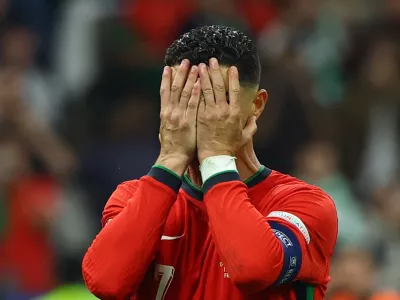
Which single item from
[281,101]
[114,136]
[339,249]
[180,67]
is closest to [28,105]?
[114,136]

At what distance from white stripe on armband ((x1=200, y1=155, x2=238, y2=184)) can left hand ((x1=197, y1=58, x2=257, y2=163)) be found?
0.02 metres

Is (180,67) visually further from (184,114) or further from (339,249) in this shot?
(339,249)

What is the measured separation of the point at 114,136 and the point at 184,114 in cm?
539

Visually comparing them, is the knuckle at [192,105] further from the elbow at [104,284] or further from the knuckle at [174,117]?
the elbow at [104,284]

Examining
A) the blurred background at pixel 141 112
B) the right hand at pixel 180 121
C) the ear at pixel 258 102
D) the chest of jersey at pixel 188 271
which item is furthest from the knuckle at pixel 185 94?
the blurred background at pixel 141 112

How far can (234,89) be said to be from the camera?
366 cm

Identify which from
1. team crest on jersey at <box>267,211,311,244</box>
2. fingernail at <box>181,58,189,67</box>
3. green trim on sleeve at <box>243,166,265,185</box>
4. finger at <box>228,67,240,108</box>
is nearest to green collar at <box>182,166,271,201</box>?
green trim on sleeve at <box>243,166,265,185</box>

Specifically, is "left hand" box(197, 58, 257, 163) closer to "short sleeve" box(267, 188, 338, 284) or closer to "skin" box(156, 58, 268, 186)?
"skin" box(156, 58, 268, 186)

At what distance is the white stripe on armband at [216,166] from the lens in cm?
359

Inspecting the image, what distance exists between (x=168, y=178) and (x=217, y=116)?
272 millimetres

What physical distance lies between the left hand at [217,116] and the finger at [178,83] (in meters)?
0.06

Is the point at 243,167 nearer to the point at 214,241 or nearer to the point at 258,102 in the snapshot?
the point at 258,102

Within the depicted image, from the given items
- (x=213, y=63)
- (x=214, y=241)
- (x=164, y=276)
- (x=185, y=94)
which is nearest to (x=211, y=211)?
(x=214, y=241)

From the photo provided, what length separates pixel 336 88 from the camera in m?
10.4
